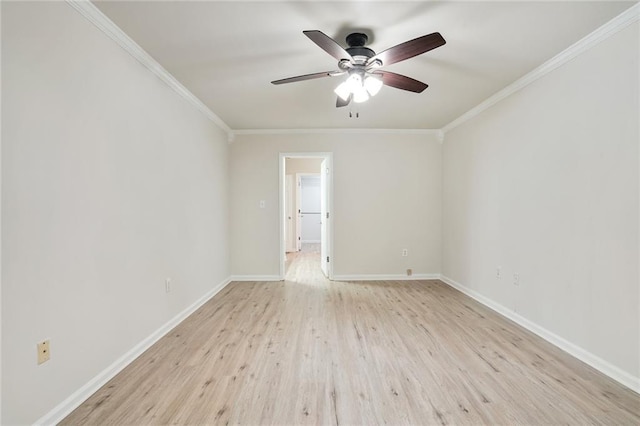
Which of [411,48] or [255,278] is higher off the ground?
[411,48]

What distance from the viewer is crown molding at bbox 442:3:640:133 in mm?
1821

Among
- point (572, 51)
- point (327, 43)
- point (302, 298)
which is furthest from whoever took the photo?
point (302, 298)

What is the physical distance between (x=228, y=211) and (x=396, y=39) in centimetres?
330

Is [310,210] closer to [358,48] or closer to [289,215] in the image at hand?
[289,215]

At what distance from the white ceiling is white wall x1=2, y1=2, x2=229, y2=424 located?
39cm

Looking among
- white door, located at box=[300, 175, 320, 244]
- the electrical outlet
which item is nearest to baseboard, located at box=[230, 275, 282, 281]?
the electrical outlet

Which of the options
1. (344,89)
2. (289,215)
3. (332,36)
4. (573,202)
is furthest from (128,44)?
(289,215)

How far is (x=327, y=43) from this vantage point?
1722mm

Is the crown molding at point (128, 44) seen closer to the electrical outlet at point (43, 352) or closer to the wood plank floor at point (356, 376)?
the electrical outlet at point (43, 352)

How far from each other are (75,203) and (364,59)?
6.53ft

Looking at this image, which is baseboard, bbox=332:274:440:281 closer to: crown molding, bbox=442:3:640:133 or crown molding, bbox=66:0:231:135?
crown molding, bbox=442:3:640:133

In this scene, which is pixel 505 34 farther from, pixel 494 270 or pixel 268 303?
pixel 268 303

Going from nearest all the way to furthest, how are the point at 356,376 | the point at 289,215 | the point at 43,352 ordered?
the point at 43,352 → the point at 356,376 → the point at 289,215

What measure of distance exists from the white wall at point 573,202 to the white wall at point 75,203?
3.30 meters
